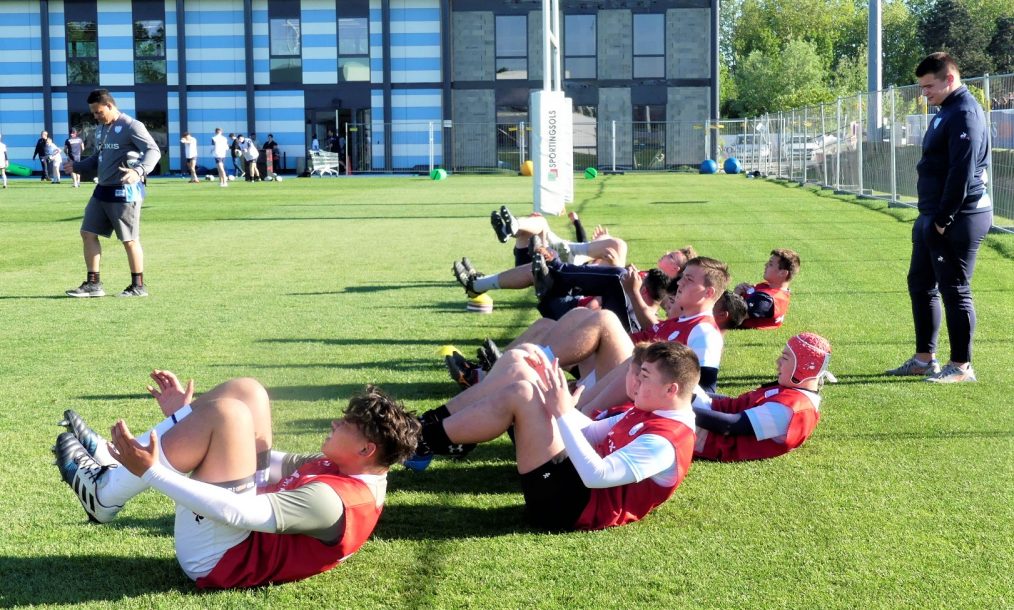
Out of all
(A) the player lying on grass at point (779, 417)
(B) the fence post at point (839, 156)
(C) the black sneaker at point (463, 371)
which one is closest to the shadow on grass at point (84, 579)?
(C) the black sneaker at point (463, 371)

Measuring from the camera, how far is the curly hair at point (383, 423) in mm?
3930

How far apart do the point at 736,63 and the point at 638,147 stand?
56664mm

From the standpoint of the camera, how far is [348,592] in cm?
404

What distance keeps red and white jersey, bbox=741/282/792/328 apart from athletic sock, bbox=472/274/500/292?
1.99m

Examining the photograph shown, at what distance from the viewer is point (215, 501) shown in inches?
145

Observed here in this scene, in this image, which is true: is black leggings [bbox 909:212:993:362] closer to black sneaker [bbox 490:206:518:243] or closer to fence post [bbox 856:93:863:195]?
black sneaker [bbox 490:206:518:243]

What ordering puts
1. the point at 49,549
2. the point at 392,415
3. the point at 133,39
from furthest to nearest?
1. the point at 133,39
2. the point at 49,549
3. the point at 392,415

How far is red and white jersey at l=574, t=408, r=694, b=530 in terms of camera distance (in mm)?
4559

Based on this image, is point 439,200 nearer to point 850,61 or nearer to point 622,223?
point 622,223

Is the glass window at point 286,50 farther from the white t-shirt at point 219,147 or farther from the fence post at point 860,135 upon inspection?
the fence post at point 860,135

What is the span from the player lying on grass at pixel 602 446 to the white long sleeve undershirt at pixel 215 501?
1.13 meters

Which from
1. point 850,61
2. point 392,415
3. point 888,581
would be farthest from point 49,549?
point 850,61

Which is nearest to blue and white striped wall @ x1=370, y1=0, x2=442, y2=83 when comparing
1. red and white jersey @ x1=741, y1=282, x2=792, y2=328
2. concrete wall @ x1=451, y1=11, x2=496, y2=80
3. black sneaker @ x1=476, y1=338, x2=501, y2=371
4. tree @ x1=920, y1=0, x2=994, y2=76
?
concrete wall @ x1=451, y1=11, x2=496, y2=80

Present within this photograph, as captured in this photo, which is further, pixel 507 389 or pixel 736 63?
pixel 736 63
